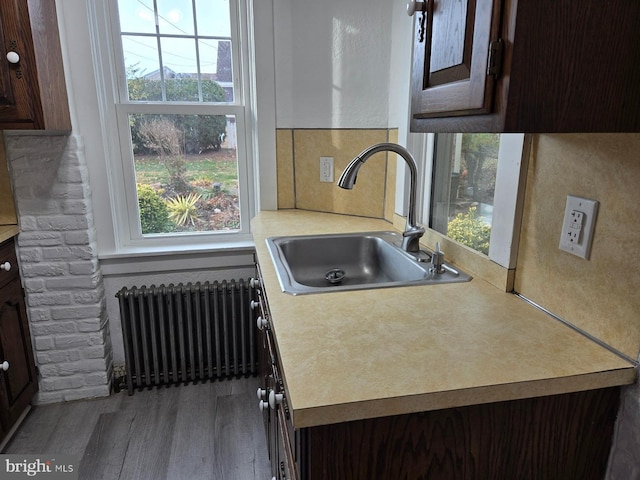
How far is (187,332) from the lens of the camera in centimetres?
221

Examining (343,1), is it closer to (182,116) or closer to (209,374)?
(182,116)

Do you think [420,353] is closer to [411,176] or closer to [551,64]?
[551,64]

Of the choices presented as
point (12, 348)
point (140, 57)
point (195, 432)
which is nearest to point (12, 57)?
point (140, 57)

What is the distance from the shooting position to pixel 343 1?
1933mm

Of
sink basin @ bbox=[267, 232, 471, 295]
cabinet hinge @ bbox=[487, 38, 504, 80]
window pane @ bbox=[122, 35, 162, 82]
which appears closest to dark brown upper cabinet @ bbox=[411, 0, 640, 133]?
cabinet hinge @ bbox=[487, 38, 504, 80]

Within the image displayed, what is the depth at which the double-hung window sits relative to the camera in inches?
82.1

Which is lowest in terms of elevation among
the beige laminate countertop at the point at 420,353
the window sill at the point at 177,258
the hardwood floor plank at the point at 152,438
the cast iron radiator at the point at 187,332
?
the hardwood floor plank at the point at 152,438

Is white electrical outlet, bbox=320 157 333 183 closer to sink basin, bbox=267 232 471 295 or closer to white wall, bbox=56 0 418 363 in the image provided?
white wall, bbox=56 0 418 363

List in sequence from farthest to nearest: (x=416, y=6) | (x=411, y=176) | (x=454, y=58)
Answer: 1. (x=411, y=176)
2. (x=416, y=6)
3. (x=454, y=58)

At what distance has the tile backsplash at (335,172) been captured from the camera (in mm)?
1995

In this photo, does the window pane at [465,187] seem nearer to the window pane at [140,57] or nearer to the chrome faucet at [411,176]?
the chrome faucet at [411,176]

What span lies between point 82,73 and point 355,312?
1793mm

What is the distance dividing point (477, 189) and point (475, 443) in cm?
82

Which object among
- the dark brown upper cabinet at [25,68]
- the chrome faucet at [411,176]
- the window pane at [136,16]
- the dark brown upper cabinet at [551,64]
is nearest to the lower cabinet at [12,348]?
the dark brown upper cabinet at [25,68]
